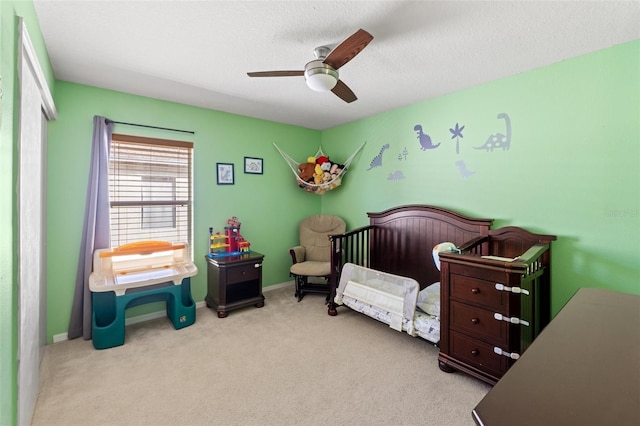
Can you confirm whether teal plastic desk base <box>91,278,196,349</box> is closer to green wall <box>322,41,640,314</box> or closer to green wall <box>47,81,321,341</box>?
green wall <box>47,81,321,341</box>

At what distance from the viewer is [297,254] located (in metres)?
3.86

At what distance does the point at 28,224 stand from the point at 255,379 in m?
1.67

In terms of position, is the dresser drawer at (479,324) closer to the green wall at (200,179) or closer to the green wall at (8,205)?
the green wall at (8,205)

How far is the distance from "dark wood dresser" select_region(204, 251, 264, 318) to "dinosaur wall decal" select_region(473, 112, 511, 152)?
2.64m

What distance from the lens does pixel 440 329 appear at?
2172 mm

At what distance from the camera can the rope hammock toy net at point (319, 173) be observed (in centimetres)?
391

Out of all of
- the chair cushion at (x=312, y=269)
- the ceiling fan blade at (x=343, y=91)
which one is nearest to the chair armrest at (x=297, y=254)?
the chair cushion at (x=312, y=269)

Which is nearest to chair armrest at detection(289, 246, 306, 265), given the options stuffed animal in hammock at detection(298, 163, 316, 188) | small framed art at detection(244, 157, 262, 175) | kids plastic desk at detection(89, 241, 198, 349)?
stuffed animal in hammock at detection(298, 163, 316, 188)

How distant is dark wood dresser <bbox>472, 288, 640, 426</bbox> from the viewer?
53cm

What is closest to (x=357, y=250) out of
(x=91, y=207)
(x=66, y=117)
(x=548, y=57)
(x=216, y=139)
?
(x=216, y=139)

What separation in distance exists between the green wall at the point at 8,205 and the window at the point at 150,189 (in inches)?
66.0

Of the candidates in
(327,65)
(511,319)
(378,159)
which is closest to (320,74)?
(327,65)

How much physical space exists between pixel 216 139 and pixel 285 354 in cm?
256

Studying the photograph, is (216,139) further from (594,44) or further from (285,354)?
(594,44)
